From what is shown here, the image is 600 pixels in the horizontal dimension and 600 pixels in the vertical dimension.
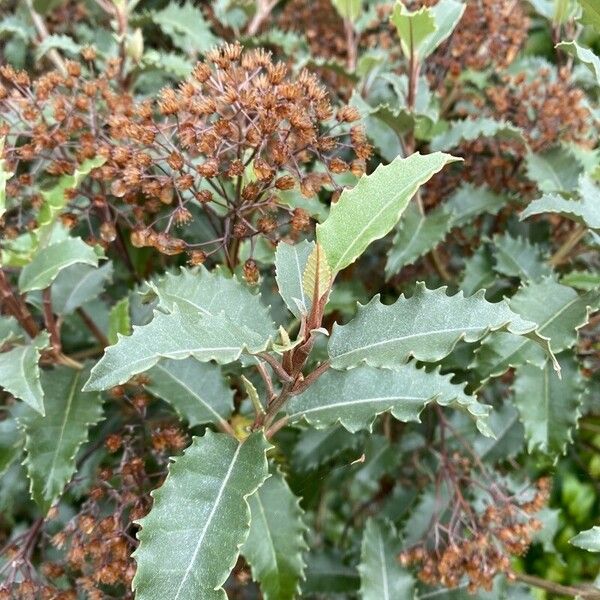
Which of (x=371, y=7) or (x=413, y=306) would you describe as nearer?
(x=413, y=306)

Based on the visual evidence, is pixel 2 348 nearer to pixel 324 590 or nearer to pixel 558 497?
pixel 324 590

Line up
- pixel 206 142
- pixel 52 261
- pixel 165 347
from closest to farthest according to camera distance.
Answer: pixel 165 347
pixel 206 142
pixel 52 261

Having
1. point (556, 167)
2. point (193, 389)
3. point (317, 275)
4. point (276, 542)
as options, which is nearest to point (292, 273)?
point (317, 275)

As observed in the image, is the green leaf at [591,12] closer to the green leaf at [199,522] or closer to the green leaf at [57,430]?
the green leaf at [199,522]

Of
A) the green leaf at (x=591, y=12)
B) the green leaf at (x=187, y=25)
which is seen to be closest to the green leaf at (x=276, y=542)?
the green leaf at (x=591, y=12)

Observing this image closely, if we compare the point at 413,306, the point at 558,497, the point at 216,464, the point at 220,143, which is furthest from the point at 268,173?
the point at 558,497

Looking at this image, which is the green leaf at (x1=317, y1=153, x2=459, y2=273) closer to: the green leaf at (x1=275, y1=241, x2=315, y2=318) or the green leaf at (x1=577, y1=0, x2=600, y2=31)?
the green leaf at (x1=275, y1=241, x2=315, y2=318)

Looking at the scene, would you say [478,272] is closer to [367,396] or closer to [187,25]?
[367,396]
